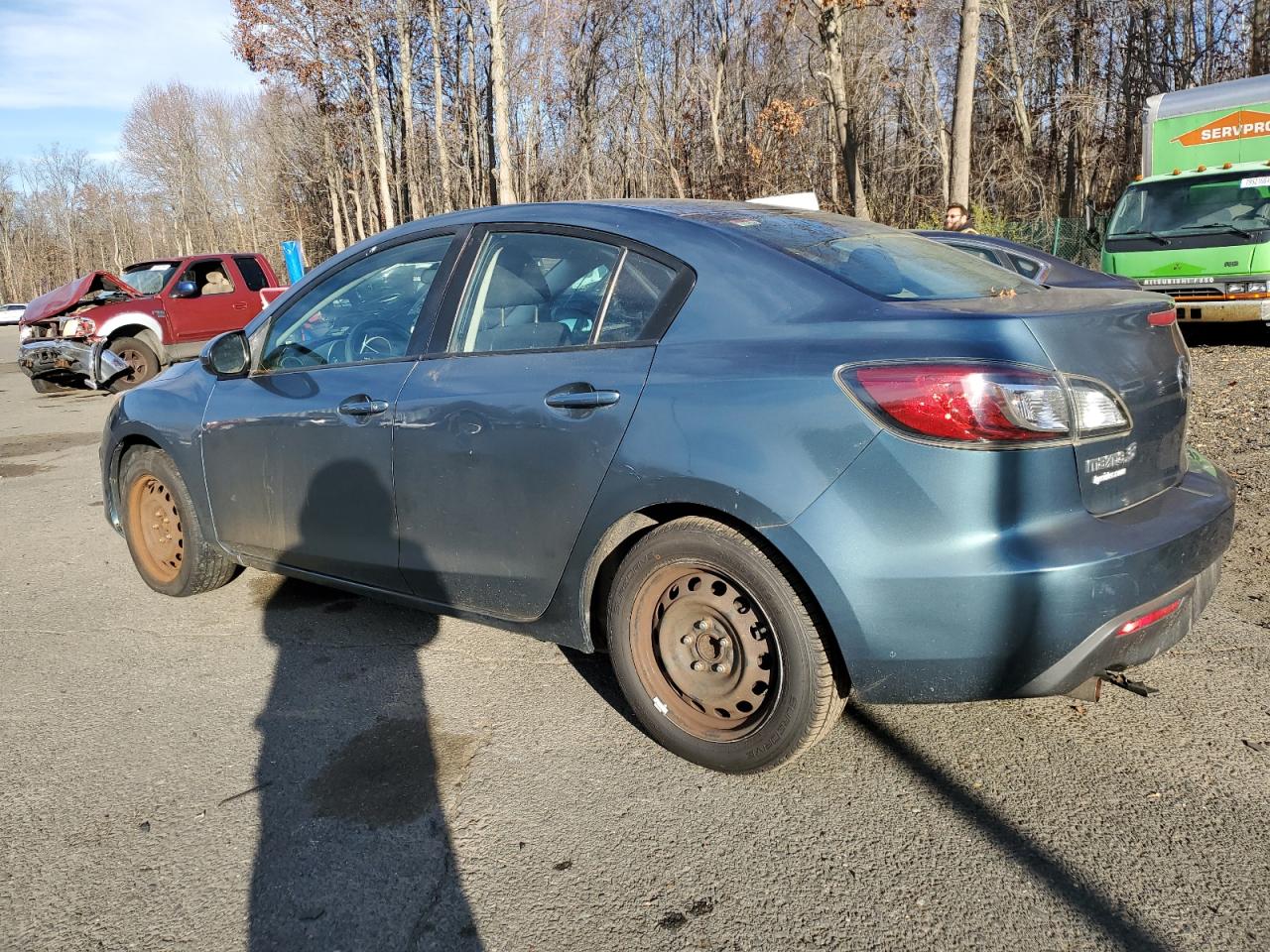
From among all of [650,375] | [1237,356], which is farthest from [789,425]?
[1237,356]

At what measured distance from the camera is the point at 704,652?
2.78m

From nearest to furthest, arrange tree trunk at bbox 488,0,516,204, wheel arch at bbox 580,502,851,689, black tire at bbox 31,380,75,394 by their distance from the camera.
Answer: wheel arch at bbox 580,502,851,689 < black tire at bbox 31,380,75,394 < tree trunk at bbox 488,0,516,204

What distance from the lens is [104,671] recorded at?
12.5ft

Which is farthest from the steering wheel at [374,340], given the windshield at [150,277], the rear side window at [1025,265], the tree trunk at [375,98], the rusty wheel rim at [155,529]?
the tree trunk at [375,98]

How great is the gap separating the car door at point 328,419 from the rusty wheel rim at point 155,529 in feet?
1.62

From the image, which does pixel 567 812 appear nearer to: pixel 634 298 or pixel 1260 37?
pixel 634 298

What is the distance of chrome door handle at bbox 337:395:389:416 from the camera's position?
338cm

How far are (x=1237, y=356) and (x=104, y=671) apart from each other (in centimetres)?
1159

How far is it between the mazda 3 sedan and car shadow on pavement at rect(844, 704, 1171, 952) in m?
0.37

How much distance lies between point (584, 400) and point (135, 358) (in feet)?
46.5

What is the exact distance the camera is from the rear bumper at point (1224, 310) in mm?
10812

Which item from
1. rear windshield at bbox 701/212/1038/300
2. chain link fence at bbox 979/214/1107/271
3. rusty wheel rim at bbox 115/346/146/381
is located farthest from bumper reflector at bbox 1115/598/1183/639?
chain link fence at bbox 979/214/1107/271

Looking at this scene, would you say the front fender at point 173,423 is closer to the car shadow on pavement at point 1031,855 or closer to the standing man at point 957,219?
the car shadow on pavement at point 1031,855

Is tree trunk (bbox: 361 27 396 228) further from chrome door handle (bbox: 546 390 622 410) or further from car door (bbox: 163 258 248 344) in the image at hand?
chrome door handle (bbox: 546 390 622 410)
